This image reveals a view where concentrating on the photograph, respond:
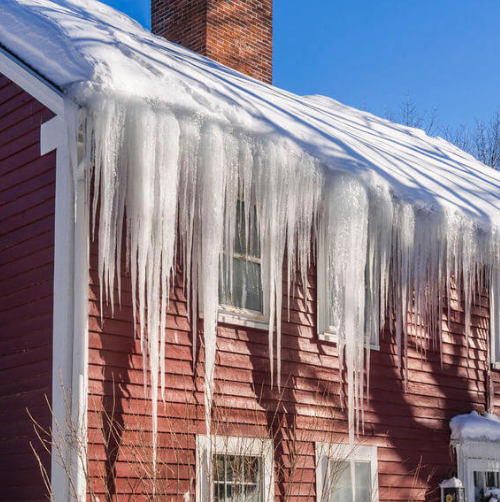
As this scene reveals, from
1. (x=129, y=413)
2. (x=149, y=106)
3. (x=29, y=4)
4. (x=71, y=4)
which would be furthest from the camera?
(x=71, y=4)

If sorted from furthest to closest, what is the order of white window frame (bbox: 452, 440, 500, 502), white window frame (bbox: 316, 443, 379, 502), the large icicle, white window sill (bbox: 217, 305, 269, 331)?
1. white window frame (bbox: 452, 440, 500, 502)
2. white window frame (bbox: 316, 443, 379, 502)
3. white window sill (bbox: 217, 305, 269, 331)
4. the large icicle

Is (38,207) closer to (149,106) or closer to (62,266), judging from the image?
(62,266)

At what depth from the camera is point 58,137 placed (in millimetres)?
7352

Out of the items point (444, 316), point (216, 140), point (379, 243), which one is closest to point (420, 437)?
point (444, 316)

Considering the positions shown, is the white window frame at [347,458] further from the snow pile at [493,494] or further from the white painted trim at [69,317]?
the white painted trim at [69,317]

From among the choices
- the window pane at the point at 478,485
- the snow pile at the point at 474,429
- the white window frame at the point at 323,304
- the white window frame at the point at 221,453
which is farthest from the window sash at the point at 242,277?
the window pane at the point at 478,485

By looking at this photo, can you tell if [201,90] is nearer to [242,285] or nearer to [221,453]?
[242,285]

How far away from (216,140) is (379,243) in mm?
2277

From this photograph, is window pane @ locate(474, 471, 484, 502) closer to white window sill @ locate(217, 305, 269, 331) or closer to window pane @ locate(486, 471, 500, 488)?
window pane @ locate(486, 471, 500, 488)

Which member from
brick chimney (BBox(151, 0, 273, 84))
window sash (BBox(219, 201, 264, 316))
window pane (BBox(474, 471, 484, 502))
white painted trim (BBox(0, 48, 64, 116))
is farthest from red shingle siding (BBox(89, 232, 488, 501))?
brick chimney (BBox(151, 0, 273, 84))

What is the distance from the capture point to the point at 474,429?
10.2 metres

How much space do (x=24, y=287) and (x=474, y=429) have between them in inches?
217

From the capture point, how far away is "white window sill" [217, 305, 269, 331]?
8.17 m

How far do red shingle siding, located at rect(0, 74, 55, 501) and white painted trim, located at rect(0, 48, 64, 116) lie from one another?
0.10m
